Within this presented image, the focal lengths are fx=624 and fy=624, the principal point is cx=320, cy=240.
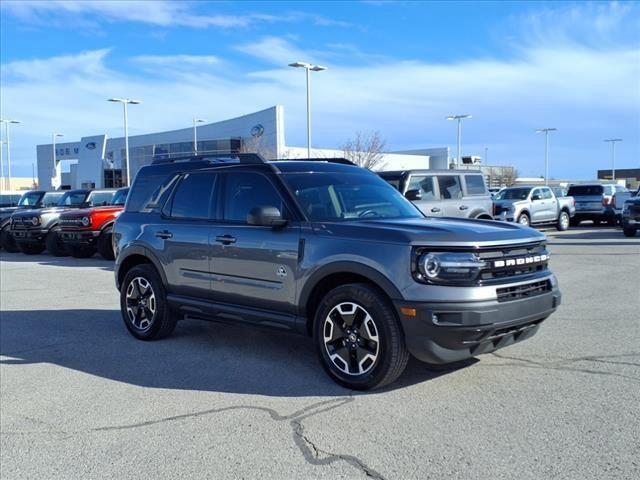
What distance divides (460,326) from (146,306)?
388 centimetres

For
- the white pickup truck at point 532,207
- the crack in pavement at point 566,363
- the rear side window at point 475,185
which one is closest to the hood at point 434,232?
the crack in pavement at point 566,363

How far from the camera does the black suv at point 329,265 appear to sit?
460 centimetres

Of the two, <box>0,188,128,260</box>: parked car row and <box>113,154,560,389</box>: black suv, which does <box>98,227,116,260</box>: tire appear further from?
<box>113,154,560,389</box>: black suv

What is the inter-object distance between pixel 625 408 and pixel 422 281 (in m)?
1.68

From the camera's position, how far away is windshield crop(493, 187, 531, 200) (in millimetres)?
22328

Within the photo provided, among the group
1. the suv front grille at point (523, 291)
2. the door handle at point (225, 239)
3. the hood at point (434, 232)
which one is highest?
the hood at point (434, 232)

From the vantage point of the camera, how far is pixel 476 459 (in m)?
3.70

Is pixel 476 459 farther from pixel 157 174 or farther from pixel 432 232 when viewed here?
pixel 157 174

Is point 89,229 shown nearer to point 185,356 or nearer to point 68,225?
point 68,225

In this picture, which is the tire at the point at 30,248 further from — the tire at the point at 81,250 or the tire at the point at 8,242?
the tire at the point at 81,250

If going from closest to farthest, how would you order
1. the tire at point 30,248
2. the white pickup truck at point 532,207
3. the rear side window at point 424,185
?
the rear side window at point 424,185
the tire at point 30,248
the white pickup truck at point 532,207

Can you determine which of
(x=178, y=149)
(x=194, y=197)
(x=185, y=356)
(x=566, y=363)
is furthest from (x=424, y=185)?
(x=178, y=149)

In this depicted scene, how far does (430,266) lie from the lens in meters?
4.60

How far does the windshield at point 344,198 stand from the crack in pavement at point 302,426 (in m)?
1.65
